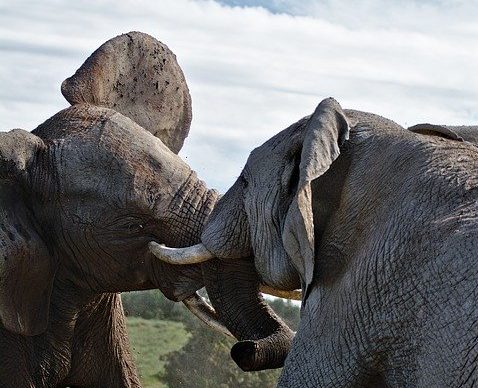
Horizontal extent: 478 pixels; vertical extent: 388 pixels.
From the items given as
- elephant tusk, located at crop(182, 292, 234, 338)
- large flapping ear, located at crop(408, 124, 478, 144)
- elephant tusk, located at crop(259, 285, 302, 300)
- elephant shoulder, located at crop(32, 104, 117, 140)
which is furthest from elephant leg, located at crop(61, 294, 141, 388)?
large flapping ear, located at crop(408, 124, 478, 144)

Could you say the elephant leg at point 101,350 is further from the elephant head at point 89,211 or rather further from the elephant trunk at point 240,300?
the elephant trunk at point 240,300

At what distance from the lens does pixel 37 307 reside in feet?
25.9

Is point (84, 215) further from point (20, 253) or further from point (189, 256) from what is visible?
point (189, 256)

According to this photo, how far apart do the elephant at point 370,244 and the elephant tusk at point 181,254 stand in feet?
2.73

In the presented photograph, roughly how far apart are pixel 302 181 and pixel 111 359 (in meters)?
3.11

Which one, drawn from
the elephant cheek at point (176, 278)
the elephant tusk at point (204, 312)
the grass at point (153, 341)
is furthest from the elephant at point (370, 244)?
the grass at point (153, 341)

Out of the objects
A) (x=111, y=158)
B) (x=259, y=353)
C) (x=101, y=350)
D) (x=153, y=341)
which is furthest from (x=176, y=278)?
(x=153, y=341)

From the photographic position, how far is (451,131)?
5.80 metres

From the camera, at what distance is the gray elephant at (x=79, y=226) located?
7.71 m

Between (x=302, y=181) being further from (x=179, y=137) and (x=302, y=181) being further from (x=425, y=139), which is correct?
(x=179, y=137)

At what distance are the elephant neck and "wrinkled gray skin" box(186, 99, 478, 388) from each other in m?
1.65

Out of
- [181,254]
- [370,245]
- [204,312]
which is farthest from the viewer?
[204,312]

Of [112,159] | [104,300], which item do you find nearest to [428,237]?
[112,159]

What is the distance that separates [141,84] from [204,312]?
138 cm
